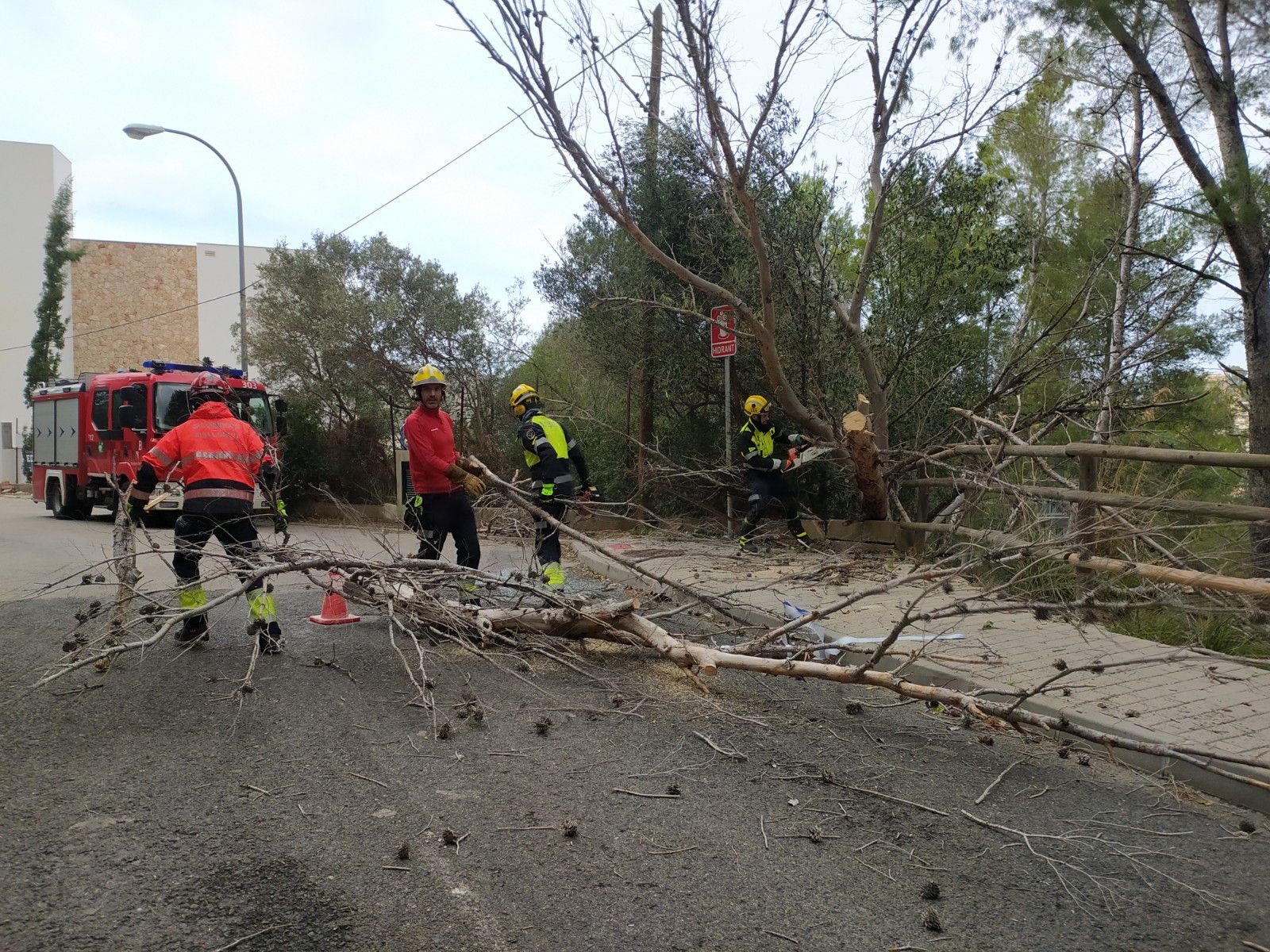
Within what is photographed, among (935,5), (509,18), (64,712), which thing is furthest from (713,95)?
(64,712)

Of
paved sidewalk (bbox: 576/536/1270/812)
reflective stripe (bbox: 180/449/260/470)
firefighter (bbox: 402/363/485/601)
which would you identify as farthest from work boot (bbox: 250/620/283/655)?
Result: paved sidewalk (bbox: 576/536/1270/812)

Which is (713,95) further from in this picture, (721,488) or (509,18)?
(721,488)

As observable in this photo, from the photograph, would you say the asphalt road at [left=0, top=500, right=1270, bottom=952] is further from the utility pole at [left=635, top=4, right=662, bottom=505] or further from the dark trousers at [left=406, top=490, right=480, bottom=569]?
the utility pole at [left=635, top=4, right=662, bottom=505]

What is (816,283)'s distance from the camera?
12.2 meters

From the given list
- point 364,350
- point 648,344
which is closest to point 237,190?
point 364,350

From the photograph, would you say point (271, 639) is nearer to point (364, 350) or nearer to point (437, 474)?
point (437, 474)

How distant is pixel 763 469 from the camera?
10898mm

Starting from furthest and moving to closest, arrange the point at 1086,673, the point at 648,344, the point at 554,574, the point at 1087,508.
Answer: the point at 648,344 < the point at 554,574 < the point at 1087,508 < the point at 1086,673

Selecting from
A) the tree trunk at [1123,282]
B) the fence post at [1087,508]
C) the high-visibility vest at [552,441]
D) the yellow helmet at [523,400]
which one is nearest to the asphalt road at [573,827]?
the fence post at [1087,508]

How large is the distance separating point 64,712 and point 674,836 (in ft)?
10.6

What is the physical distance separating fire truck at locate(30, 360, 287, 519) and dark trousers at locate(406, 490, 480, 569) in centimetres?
752

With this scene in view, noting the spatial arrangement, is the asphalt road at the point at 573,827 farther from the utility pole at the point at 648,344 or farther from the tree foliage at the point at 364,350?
the tree foliage at the point at 364,350

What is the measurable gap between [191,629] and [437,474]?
200 centimetres

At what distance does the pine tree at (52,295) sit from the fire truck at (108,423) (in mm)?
13400
